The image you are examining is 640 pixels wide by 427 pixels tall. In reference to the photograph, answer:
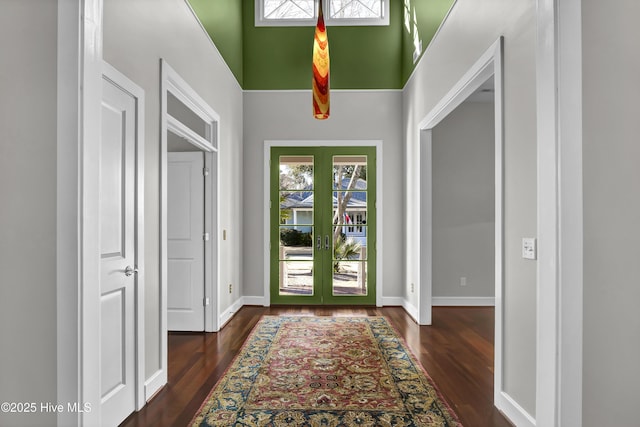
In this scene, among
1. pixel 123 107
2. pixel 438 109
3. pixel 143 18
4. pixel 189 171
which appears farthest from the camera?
pixel 189 171

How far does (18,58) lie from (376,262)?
5.00m

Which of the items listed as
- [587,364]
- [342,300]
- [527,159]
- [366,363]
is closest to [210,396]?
[366,363]

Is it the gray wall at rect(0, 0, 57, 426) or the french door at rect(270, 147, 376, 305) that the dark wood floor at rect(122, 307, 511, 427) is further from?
the gray wall at rect(0, 0, 57, 426)

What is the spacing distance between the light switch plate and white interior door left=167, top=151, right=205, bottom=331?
3287 millimetres

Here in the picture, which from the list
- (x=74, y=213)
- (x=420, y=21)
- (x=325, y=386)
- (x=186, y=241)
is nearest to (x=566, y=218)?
(x=74, y=213)

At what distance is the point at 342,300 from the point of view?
5887mm

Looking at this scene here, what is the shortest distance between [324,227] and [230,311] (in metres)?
1.78

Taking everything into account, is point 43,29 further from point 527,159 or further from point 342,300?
point 342,300

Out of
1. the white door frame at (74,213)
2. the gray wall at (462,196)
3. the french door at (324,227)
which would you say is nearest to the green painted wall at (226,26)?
the french door at (324,227)

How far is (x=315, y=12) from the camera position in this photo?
19.6ft

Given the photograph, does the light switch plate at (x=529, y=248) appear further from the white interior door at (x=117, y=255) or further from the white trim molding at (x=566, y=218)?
the white interior door at (x=117, y=255)

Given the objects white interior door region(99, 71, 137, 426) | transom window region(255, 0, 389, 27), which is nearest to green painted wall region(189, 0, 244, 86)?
transom window region(255, 0, 389, 27)

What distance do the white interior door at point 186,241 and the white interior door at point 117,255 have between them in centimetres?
183

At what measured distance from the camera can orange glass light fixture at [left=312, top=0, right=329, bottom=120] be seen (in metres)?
3.95
